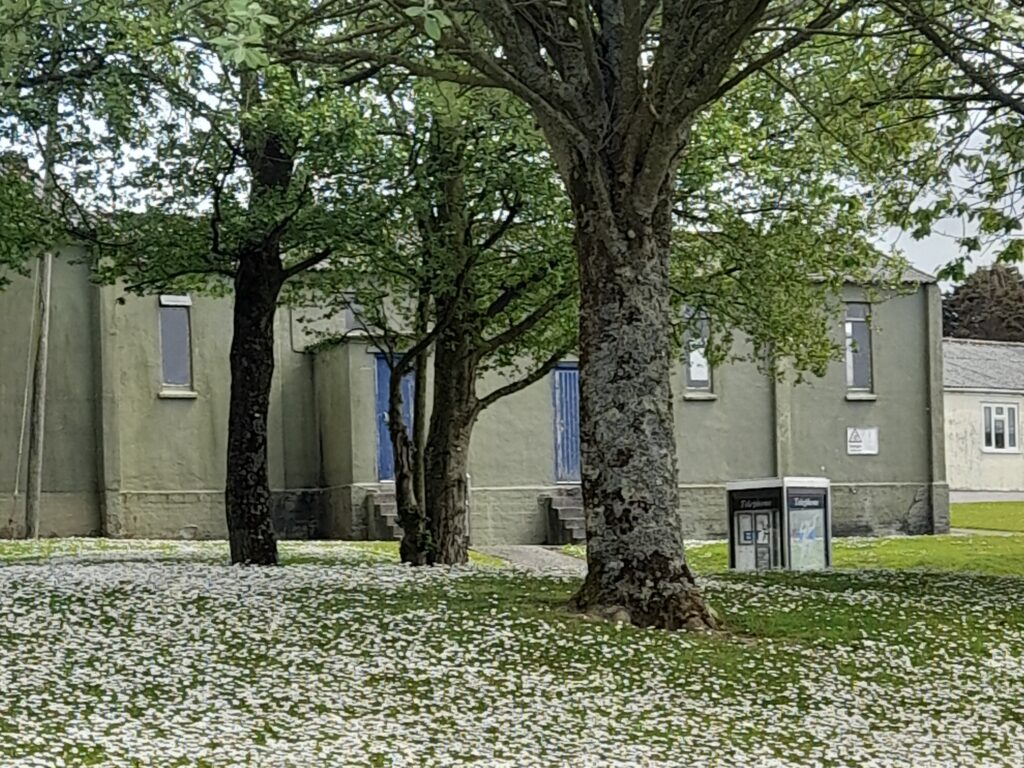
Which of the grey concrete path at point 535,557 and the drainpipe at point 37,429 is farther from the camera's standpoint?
the drainpipe at point 37,429

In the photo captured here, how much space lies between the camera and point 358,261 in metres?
17.1

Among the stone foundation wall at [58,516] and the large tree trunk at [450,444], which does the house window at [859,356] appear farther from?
the large tree trunk at [450,444]

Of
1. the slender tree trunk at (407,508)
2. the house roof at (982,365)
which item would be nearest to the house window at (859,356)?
the house roof at (982,365)

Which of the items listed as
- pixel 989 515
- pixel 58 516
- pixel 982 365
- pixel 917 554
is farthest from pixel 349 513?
pixel 982 365

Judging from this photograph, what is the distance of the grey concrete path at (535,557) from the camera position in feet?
80.6

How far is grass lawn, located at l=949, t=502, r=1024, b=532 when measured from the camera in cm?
3634

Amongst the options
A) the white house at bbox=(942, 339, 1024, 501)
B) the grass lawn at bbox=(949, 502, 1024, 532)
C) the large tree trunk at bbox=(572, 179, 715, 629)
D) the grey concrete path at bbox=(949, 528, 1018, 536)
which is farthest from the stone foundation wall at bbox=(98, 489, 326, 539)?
the white house at bbox=(942, 339, 1024, 501)

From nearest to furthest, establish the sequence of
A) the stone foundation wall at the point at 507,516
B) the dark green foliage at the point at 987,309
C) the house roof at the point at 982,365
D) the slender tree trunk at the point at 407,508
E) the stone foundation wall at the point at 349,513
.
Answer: the slender tree trunk at the point at 407,508
the stone foundation wall at the point at 349,513
the stone foundation wall at the point at 507,516
the house roof at the point at 982,365
the dark green foliage at the point at 987,309

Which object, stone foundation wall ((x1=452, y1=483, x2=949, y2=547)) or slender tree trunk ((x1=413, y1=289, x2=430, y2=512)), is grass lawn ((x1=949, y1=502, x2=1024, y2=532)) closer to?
stone foundation wall ((x1=452, y1=483, x2=949, y2=547))

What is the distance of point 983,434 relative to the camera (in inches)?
2137

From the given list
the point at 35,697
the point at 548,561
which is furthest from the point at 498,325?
the point at 35,697

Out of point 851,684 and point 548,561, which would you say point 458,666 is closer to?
point 851,684

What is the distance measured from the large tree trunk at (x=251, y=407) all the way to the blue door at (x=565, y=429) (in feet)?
52.1

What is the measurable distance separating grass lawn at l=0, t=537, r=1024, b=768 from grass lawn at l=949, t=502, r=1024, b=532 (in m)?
24.0
